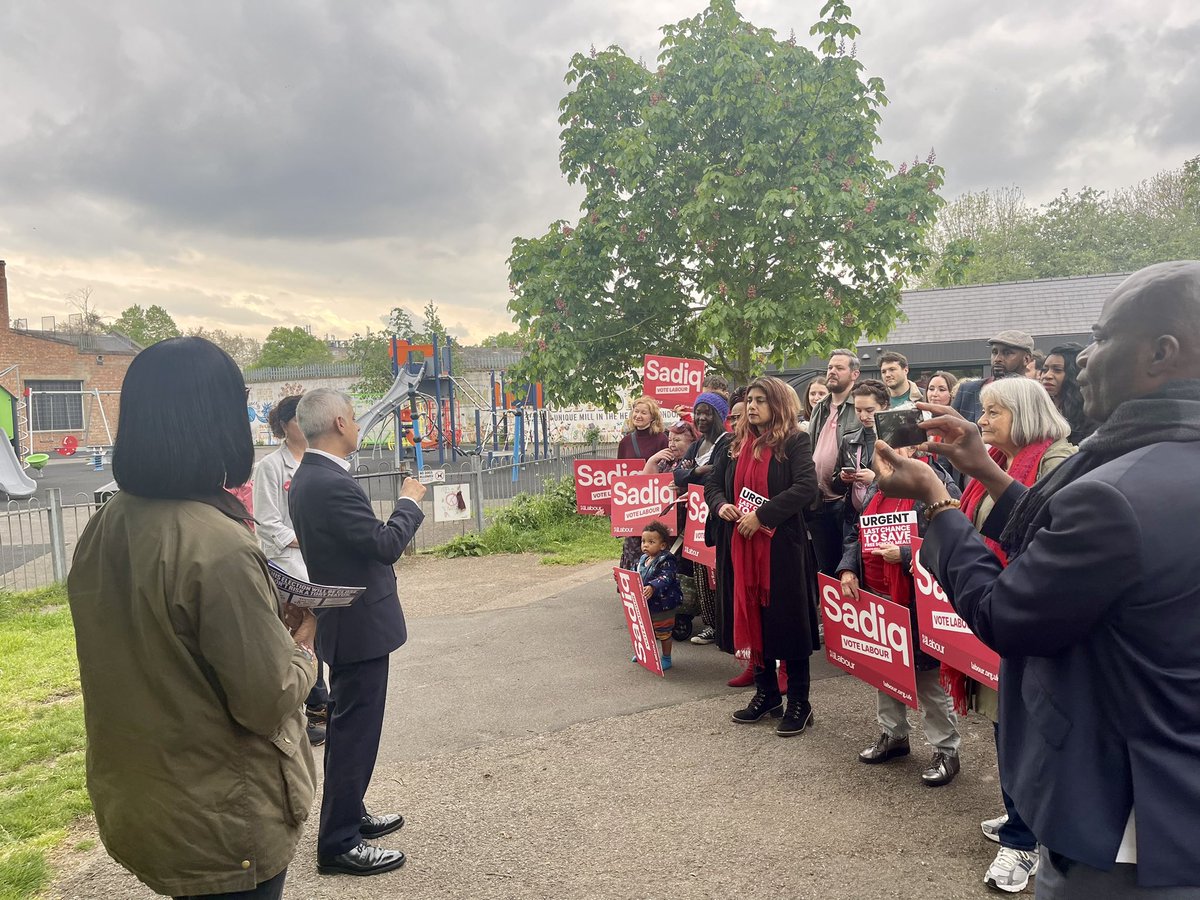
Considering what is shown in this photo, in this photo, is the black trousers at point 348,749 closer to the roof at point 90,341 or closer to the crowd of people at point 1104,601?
the crowd of people at point 1104,601

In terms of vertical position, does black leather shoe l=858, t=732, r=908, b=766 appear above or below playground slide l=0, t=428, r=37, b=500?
below

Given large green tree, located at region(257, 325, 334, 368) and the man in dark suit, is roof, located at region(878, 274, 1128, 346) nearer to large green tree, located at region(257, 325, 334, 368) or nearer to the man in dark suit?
the man in dark suit

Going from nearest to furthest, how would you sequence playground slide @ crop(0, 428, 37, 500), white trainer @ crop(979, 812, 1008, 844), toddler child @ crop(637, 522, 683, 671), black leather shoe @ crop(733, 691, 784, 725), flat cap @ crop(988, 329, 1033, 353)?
white trainer @ crop(979, 812, 1008, 844) < black leather shoe @ crop(733, 691, 784, 725) < flat cap @ crop(988, 329, 1033, 353) < toddler child @ crop(637, 522, 683, 671) < playground slide @ crop(0, 428, 37, 500)

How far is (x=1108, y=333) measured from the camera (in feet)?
5.40

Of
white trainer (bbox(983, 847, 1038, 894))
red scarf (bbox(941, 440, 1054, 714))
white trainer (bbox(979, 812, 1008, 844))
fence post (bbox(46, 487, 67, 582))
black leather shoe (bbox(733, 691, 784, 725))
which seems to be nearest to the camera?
white trainer (bbox(983, 847, 1038, 894))

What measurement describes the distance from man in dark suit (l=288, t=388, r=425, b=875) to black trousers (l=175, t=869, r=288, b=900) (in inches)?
56.5

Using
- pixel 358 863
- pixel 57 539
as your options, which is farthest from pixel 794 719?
pixel 57 539

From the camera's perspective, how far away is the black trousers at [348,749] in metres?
3.47

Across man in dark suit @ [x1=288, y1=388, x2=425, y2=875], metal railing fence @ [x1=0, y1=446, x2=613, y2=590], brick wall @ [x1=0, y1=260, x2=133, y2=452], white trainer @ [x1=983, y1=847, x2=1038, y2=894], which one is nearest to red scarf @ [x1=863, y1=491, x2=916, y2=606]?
white trainer @ [x1=983, y1=847, x2=1038, y2=894]

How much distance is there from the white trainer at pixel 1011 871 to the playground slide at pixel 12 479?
56.0 ft

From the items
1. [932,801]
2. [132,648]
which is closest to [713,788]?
[932,801]

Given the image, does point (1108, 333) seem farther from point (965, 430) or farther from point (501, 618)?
point (501, 618)

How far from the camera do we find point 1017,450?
345 cm

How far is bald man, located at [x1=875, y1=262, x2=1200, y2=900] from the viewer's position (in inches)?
57.9
